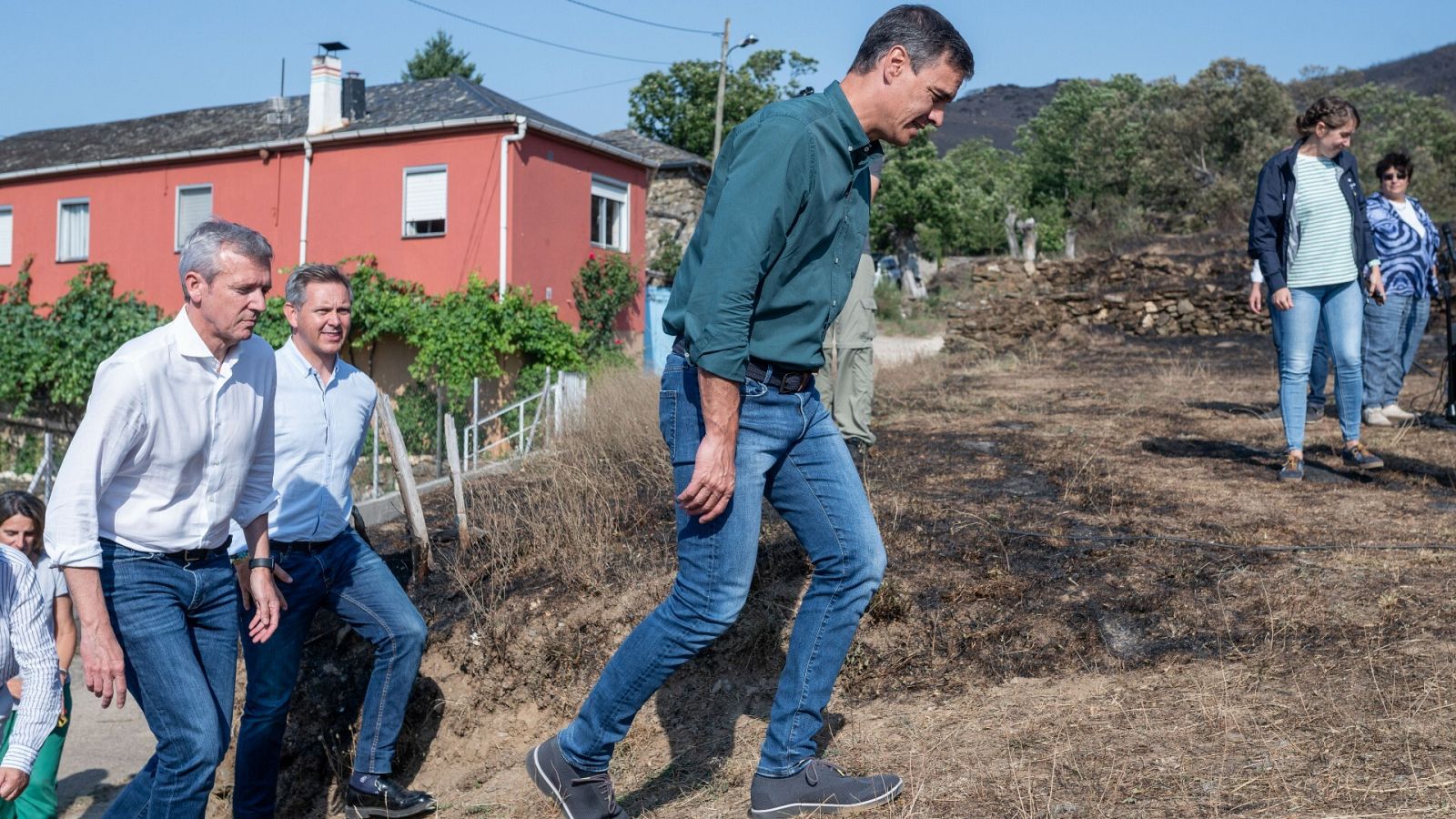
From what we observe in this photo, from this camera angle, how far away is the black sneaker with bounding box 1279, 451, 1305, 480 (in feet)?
21.6

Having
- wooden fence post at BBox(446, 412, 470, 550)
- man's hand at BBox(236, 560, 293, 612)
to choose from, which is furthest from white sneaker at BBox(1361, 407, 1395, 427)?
man's hand at BBox(236, 560, 293, 612)

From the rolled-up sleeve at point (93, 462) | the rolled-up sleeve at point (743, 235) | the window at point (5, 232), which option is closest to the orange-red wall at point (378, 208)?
the window at point (5, 232)

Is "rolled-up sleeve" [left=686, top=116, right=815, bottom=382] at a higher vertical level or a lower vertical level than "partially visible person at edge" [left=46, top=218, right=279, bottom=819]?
higher

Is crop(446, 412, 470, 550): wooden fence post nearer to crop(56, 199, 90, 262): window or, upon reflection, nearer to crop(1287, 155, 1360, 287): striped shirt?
crop(1287, 155, 1360, 287): striped shirt

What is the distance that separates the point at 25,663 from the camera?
3.39 meters

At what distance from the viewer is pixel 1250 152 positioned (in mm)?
33594

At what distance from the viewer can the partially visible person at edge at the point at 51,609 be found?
4.17m

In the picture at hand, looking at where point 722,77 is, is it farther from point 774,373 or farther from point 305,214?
point 774,373

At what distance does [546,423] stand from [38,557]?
513 centimetres

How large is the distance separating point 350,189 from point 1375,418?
65.4 feet

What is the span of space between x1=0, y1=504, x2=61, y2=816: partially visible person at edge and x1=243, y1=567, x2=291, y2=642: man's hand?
0.54 m

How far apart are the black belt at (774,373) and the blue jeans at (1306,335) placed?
4.17 meters

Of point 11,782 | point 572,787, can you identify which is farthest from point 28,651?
point 572,787

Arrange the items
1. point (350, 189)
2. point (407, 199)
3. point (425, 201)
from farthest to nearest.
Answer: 1. point (350, 189)
2. point (407, 199)
3. point (425, 201)
